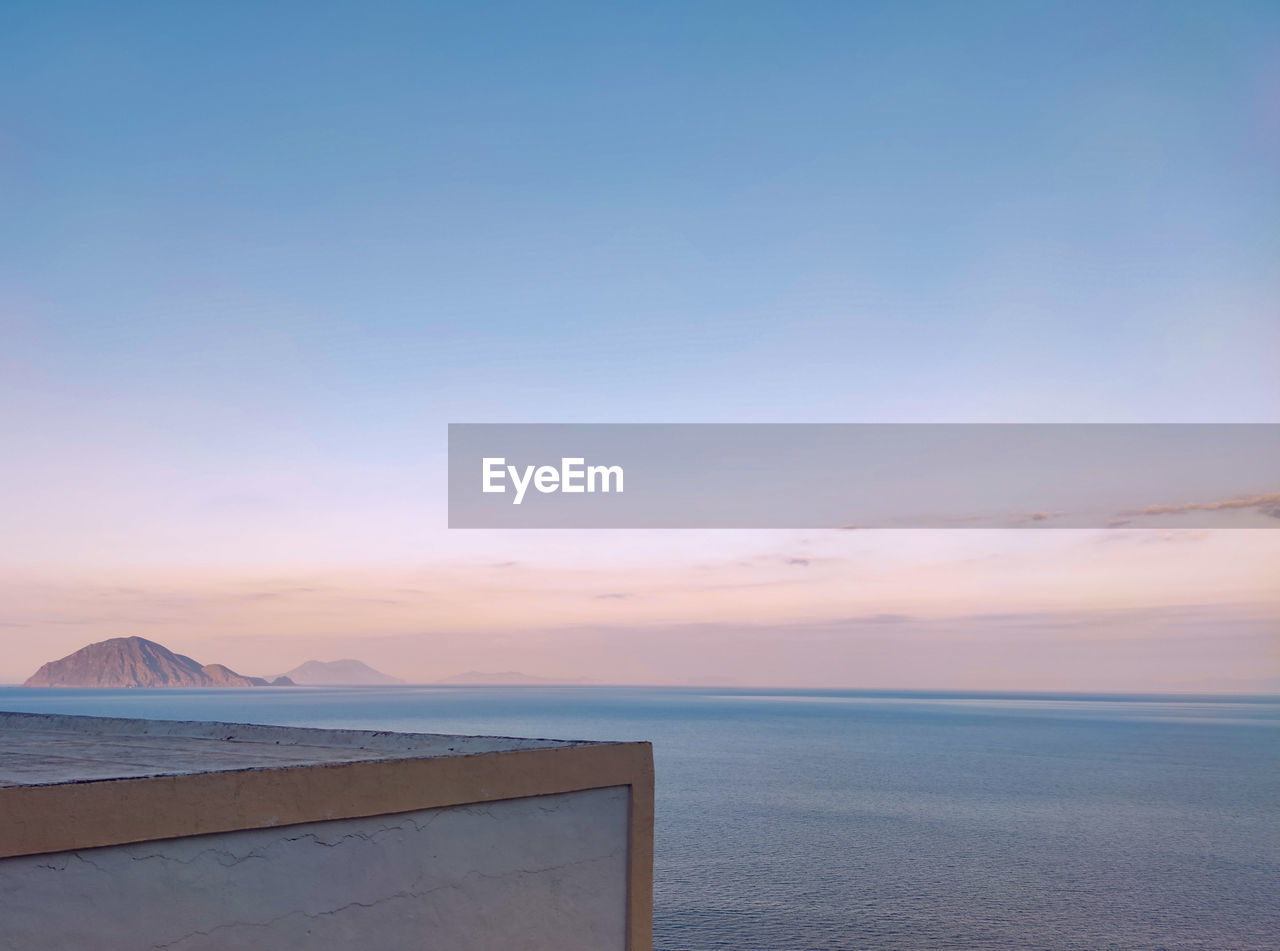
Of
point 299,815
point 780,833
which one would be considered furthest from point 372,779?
point 780,833

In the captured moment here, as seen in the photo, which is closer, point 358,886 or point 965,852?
point 358,886

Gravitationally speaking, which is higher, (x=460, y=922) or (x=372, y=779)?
(x=372, y=779)

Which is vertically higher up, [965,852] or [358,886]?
[358,886]

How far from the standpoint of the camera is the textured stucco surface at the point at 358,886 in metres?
6.46

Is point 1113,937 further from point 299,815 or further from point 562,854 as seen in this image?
point 299,815

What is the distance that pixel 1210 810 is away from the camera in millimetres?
66938

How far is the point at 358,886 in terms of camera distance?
7977mm

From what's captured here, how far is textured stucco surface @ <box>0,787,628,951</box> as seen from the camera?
6457mm

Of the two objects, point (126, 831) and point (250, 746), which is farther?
point (250, 746)

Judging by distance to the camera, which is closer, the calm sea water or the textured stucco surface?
the textured stucco surface

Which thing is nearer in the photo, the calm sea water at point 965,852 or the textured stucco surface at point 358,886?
the textured stucco surface at point 358,886

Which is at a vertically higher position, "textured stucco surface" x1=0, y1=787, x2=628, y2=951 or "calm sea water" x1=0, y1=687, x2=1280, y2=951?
"textured stucco surface" x1=0, y1=787, x2=628, y2=951

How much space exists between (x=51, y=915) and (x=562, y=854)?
4285 millimetres

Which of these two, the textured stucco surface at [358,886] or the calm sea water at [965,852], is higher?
the textured stucco surface at [358,886]
